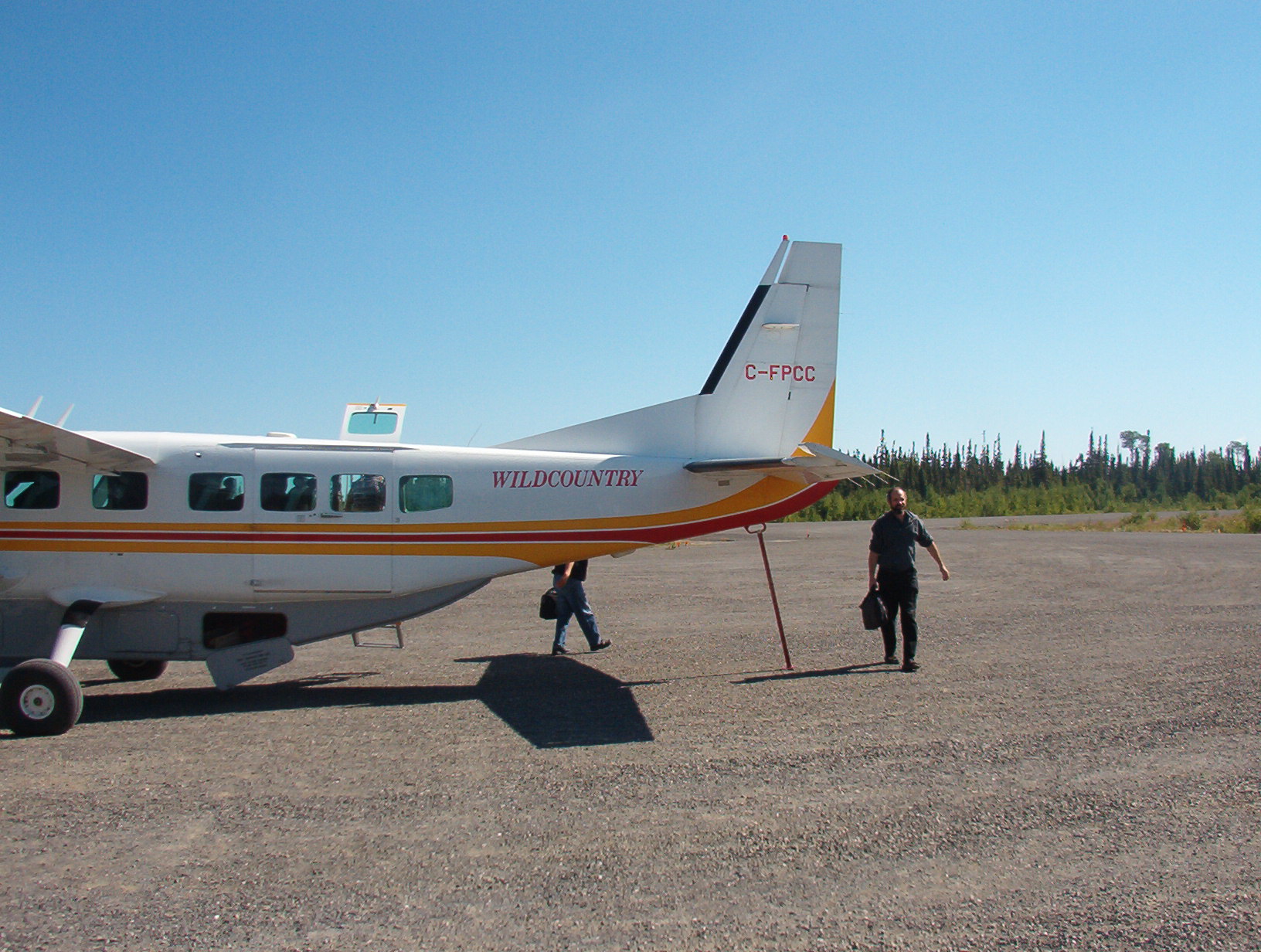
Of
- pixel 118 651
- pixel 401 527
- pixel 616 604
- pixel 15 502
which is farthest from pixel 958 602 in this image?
pixel 15 502

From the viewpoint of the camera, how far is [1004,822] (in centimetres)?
472

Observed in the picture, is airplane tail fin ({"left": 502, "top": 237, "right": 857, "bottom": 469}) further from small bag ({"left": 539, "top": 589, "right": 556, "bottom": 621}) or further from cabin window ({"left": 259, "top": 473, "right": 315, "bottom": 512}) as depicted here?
cabin window ({"left": 259, "top": 473, "right": 315, "bottom": 512})

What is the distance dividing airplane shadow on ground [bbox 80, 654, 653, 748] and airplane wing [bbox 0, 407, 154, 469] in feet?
7.72

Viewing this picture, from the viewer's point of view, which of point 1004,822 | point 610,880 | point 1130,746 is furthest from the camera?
point 1130,746

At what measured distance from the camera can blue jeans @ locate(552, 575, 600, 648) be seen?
34.2 ft

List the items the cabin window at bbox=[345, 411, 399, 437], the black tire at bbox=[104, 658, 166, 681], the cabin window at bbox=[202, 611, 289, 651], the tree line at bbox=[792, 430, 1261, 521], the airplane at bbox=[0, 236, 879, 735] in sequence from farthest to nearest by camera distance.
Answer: the tree line at bbox=[792, 430, 1261, 521]
the black tire at bbox=[104, 658, 166, 681]
the cabin window at bbox=[345, 411, 399, 437]
the cabin window at bbox=[202, 611, 289, 651]
the airplane at bbox=[0, 236, 879, 735]

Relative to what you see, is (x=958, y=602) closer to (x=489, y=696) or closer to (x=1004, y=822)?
(x=489, y=696)

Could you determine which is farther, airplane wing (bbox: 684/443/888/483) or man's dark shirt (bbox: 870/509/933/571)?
man's dark shirt (bbox: 870/509/933/571)

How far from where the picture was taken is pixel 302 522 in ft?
27.6

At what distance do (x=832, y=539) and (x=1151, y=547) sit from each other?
10.2m

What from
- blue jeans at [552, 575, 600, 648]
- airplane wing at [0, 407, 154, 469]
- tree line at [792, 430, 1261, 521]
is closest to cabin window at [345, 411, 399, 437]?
airplane wing at [0, 407, 154, 469]

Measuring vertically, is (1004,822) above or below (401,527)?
below

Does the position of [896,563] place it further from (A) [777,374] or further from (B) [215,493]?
(B) [215,493]

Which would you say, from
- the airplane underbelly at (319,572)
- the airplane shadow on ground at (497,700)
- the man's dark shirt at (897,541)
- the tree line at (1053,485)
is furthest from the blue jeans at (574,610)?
the tree line at (1053,485)
